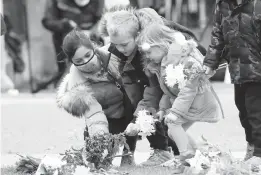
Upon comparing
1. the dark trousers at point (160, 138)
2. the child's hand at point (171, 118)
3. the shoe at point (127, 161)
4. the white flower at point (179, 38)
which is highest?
the white flower at point (179, 38)

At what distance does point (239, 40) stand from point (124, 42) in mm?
798

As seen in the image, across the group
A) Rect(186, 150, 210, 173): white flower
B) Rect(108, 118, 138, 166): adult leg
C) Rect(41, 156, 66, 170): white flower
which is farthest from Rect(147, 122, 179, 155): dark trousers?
Rect(41, 156, 66, 170): white flower

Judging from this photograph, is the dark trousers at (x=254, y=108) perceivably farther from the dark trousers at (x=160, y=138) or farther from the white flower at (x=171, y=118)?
the dark trousers at (x=160, y=138)

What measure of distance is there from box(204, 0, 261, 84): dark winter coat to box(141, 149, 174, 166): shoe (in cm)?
82

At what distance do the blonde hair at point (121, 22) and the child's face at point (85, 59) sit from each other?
0.20 m

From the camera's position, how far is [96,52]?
4863 mm

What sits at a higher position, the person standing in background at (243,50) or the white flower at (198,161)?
the person standing in background at (243,50)

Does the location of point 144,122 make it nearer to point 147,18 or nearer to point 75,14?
point 147,18

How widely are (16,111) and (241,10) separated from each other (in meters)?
4.37

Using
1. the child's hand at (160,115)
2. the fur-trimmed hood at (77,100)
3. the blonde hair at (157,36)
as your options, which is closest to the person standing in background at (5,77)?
the fur-trimmed hood at (77,100)

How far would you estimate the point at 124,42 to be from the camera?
186 inches

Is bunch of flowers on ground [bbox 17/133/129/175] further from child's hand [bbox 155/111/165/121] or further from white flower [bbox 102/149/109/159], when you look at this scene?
child's hand [bbox 155/111/165/121]

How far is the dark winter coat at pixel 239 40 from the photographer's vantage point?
14.6 ft

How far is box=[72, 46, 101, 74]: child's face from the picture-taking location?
4.71m
